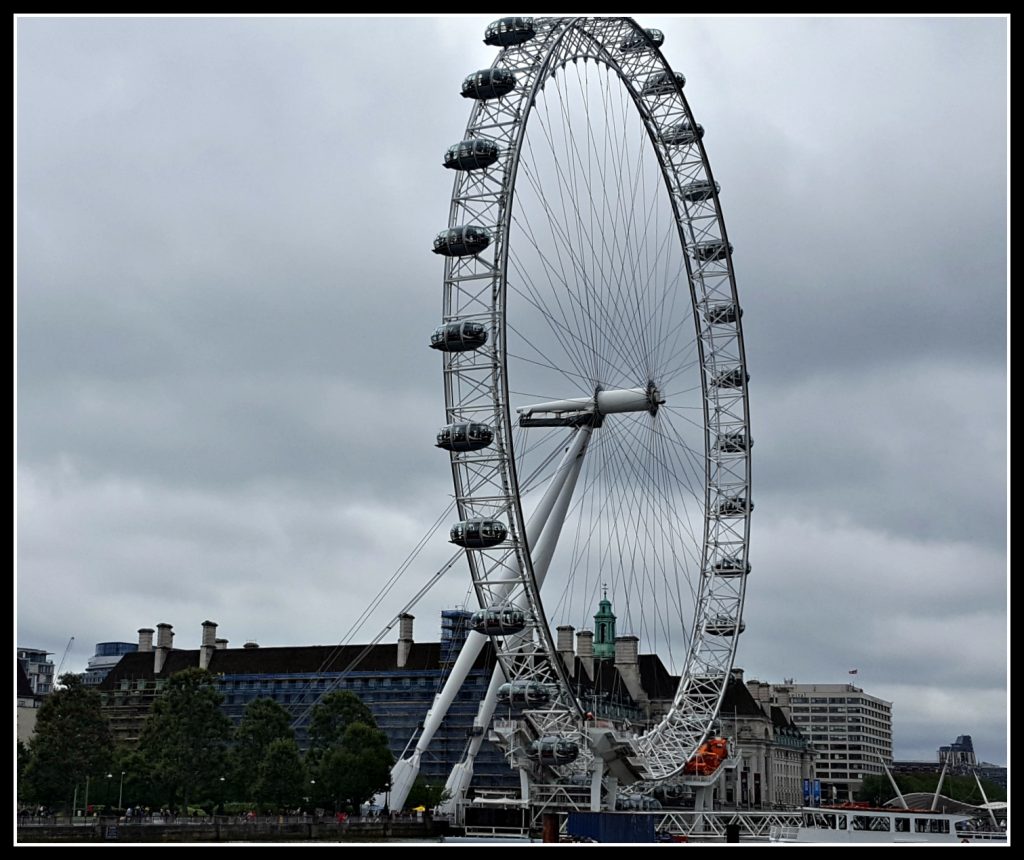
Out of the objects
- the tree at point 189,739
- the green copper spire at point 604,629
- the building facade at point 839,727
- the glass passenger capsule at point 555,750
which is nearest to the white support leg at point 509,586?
the glass passenger capsule at point 555,750

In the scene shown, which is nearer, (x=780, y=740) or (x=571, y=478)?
(x=571, y=478)

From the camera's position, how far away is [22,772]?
63406 mm

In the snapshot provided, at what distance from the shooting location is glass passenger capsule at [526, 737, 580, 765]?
53366mm

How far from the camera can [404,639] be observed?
92688 millimetres

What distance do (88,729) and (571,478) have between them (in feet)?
83.0

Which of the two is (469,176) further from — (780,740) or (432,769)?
(780,740)

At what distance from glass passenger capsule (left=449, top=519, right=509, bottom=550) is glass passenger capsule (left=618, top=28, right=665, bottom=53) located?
78.3 feet

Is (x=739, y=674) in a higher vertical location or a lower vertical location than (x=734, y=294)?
lower

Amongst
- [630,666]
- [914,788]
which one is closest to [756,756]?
[630,666]

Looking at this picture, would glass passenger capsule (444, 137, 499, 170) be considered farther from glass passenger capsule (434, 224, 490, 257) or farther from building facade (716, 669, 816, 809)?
building facade (716, 669, 816, 809)

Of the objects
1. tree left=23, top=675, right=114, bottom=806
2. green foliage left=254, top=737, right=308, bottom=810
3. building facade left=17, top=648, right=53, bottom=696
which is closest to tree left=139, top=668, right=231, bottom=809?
tree left=23, top=675, right=114, bottom=806
